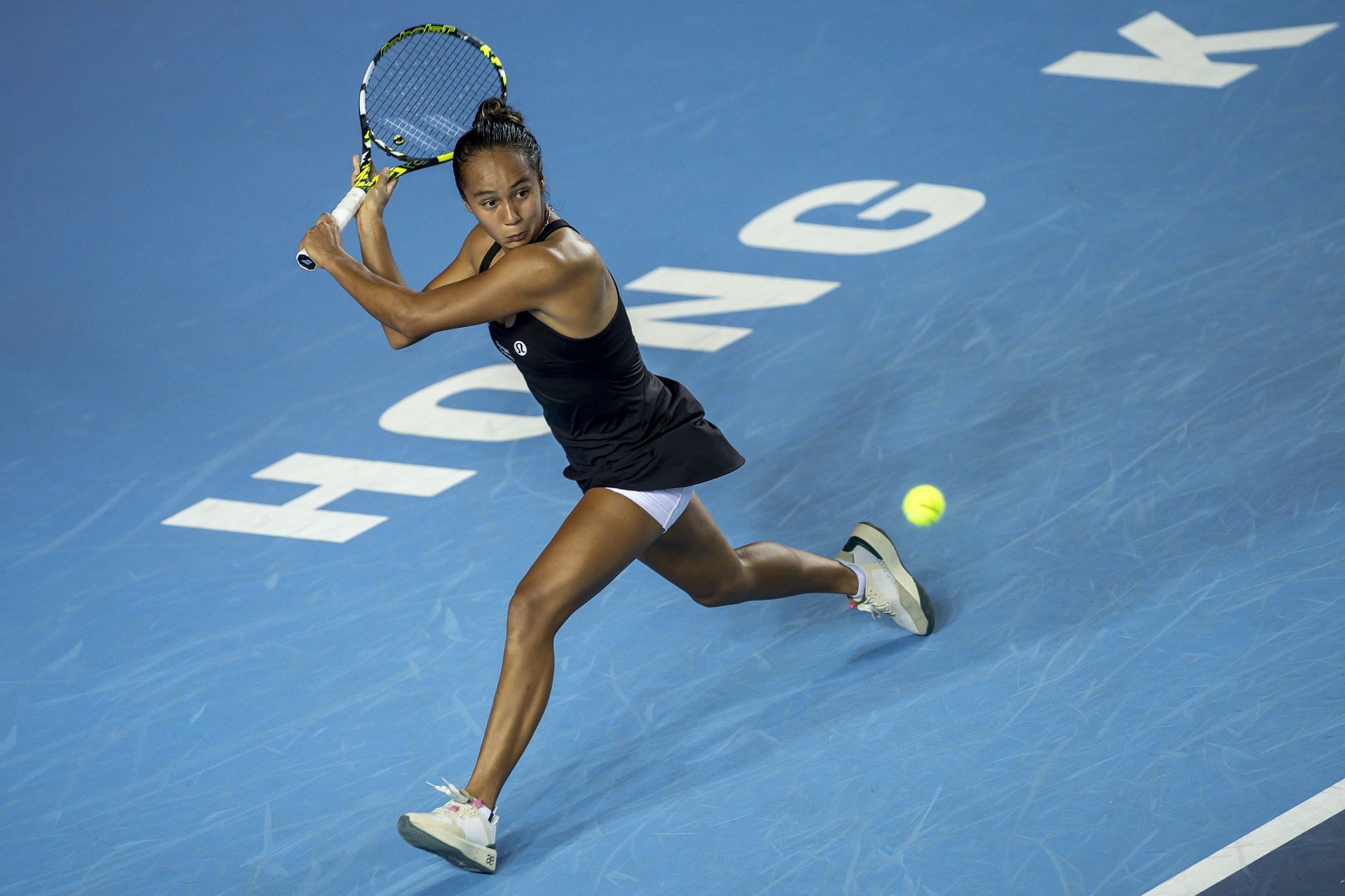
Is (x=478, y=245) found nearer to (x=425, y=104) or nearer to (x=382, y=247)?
(x=382, y=247)

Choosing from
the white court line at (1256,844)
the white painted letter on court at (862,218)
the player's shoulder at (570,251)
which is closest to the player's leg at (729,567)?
the player's shoulder at (570,251)

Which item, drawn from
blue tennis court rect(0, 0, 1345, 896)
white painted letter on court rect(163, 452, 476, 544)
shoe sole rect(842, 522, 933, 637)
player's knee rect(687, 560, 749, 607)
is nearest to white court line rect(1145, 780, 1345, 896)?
blue tennis court rect(0, 0, 1345, 896)

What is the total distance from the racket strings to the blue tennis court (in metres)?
1.51

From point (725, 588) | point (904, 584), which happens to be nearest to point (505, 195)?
point (725, 588)

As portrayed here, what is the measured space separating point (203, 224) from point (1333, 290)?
20.3 ft

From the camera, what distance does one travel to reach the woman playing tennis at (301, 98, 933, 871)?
359 centimetres

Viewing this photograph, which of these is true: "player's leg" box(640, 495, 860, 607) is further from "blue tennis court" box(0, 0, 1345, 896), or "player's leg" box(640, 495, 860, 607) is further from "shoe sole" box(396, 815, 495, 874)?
"shoe sole" box(396, 815, 495, 874)

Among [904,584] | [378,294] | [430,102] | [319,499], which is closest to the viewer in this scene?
[378,294]

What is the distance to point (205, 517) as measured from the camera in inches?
223

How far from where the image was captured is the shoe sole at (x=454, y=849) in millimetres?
3582

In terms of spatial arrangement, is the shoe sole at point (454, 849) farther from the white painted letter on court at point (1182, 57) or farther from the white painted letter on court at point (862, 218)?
the white painted letter on court at point (1182, 57)

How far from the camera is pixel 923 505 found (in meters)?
5.15

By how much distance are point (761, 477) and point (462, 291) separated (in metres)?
2.19

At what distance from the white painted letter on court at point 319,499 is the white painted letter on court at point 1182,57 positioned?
16.4 feet
